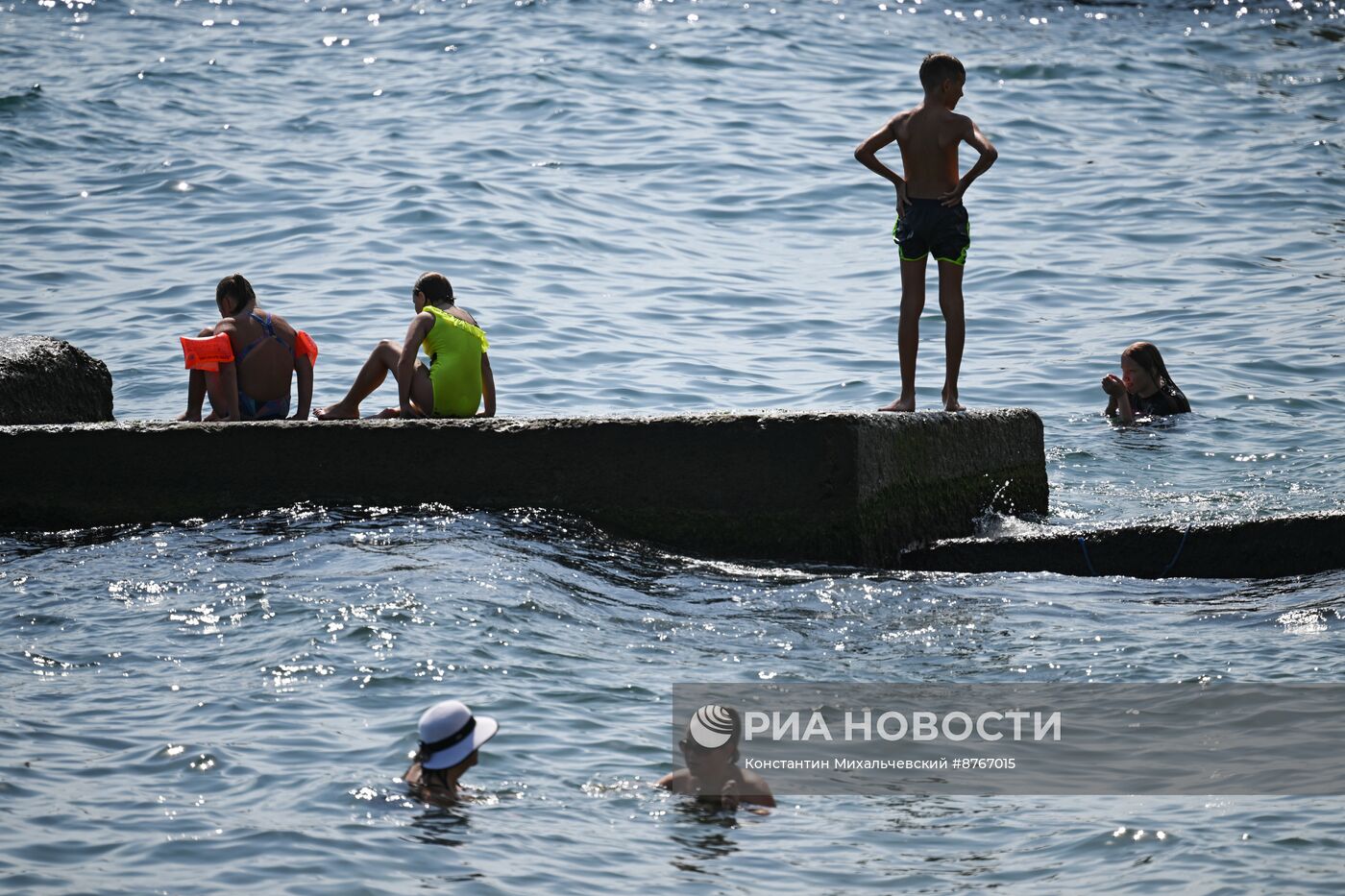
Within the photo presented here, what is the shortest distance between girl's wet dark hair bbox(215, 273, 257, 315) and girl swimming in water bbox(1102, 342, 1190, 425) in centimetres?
700

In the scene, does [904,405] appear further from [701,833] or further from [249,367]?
[249,367]

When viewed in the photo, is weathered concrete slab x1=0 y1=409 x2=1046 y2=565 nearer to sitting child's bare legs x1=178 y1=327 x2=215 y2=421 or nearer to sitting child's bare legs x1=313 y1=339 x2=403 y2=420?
sitting child's bare legs x1=178 y1=327 x2=215 y2=421

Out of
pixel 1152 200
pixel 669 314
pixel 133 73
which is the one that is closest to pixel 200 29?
pixel 133 73

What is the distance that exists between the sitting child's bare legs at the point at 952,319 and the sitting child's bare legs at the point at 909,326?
0.41ft

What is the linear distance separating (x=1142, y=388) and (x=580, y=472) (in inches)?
264

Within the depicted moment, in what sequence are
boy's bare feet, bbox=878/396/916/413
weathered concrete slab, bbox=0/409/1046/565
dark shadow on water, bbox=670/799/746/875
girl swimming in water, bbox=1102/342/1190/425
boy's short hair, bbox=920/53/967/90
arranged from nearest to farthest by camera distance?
dark shadow on water, bbox=670/799/746/875 < weathered concrete slab, bbox=0/409/1046/565 < boy's short hair, bbox=920/53/967/90 < boy's bare feet, bbox=878/396/916/413 < girl swimming in water, bbox=1102/342/1190/425

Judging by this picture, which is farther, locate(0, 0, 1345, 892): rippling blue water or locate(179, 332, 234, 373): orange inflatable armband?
locate(179, 332, 234, 373): orange inflatable armband

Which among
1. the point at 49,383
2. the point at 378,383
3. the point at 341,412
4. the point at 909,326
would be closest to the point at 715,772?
the point at 909,326

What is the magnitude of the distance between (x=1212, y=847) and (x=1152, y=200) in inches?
611

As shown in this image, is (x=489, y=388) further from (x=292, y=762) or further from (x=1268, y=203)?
(x=1268, y=203)

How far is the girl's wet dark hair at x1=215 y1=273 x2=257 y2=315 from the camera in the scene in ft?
30.5

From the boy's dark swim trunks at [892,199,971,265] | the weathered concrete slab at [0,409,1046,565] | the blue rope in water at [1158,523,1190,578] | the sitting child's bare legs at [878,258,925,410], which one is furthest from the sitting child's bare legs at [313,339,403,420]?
the blue rope in water at [1158,523,1190,578]

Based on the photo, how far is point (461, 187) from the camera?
18.8 meters

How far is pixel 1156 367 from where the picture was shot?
12.6m
